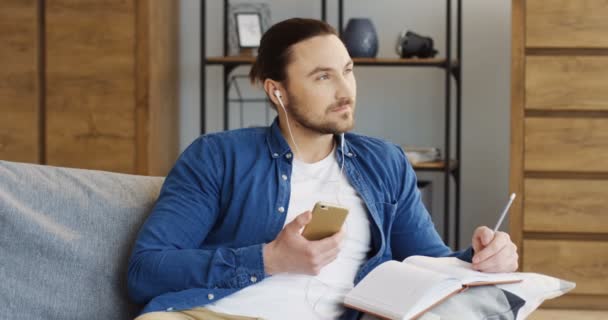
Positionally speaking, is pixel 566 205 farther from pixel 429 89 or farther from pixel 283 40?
pixel 283 40

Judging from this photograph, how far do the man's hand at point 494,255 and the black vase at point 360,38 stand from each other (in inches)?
92.3

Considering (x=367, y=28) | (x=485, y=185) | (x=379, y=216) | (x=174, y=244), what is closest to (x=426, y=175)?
(x=485, y=185)

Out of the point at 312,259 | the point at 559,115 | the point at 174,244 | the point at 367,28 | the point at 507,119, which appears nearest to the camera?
the point at 312,259

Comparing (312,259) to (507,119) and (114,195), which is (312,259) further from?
(507,119)

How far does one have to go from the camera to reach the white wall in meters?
4.29

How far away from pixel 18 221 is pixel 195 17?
2899 millimetres

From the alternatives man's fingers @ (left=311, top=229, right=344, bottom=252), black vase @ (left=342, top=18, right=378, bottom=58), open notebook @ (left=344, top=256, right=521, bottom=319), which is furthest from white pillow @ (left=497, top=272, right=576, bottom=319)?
black vase @ (left=342, top=18, right=378, bottom=58)

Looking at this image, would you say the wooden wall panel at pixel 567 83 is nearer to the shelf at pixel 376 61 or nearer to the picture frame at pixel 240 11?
the shelf at pixel 376 61

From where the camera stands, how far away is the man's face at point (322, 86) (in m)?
1.88

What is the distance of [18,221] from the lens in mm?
1673

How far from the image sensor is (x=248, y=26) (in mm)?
4137

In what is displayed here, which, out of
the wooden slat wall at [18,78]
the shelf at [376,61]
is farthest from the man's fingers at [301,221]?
the wooden slat wall at [18,78]

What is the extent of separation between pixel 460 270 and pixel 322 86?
1.59 ft

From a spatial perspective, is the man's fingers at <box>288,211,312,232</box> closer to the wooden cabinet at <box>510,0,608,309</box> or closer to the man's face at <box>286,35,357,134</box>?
the man's face at <box>286,35,357,134</box>
